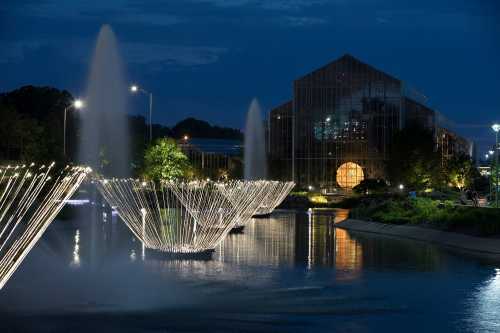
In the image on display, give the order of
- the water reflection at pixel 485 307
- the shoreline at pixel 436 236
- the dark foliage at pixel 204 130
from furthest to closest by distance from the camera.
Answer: the dark foliage at pixel 204 130, the shoreline at pixel 436 236, the water reflection at pixel 485 307

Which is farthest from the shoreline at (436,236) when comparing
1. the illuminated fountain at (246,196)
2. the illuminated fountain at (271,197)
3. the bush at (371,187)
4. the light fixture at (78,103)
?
the bush at (371,187)

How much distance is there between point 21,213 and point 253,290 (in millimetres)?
25928

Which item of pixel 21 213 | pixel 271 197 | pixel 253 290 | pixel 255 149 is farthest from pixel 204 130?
pixel 253 290

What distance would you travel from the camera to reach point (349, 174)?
8525 cm

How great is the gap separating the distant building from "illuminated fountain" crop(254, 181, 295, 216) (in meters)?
14.6

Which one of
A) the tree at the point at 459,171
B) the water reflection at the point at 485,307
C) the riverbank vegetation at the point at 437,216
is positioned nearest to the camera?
the water reflection at the point at 485,307

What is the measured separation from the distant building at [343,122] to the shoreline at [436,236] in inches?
1402

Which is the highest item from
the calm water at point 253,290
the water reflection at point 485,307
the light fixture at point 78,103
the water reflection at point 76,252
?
the light fixture at point 78,103

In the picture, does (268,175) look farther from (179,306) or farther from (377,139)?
(179,306)

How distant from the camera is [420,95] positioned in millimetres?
93500

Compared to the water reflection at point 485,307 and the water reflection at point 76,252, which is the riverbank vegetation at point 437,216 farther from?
the water reflection at point 76,252

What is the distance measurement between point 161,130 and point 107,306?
545 ft

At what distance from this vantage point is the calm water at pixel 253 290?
16891 mm

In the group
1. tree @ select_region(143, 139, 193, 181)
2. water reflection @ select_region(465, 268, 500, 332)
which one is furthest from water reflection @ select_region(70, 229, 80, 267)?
tree @ select_region(143, 139, 193, 181)
